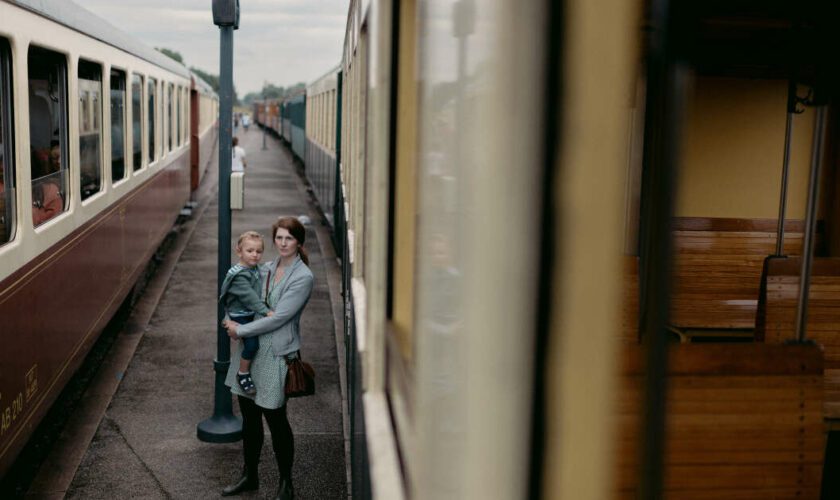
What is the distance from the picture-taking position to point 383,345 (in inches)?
80.7

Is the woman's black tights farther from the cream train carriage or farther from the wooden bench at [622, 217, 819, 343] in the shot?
the cream train carriage

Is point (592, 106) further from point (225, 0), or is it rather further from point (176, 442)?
point (176, 442)

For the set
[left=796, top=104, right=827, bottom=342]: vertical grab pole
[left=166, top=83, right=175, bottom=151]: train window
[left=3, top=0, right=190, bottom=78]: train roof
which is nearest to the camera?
[left=796, top=104, right=827, bottom=342]: vertical grab pole

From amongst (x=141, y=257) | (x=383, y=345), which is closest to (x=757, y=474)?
(x=383, y=345)

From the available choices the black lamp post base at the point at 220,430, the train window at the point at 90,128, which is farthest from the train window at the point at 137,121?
the black lamp post base at the point at 220,430

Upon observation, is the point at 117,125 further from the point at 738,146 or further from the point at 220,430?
the point at 738,146

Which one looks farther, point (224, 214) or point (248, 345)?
point (224, 214)

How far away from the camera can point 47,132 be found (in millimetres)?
5324

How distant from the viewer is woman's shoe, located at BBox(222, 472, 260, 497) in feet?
16.9

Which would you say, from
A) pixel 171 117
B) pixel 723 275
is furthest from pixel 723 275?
pixel 171 117

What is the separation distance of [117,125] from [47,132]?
9.24 ft

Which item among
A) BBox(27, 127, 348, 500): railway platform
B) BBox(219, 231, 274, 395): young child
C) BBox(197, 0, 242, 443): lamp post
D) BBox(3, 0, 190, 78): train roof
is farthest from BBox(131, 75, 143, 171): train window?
BBox(219, 231, 274, 395): young child

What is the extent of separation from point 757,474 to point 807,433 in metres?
0.22

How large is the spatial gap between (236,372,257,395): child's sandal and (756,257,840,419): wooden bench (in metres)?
2.38
